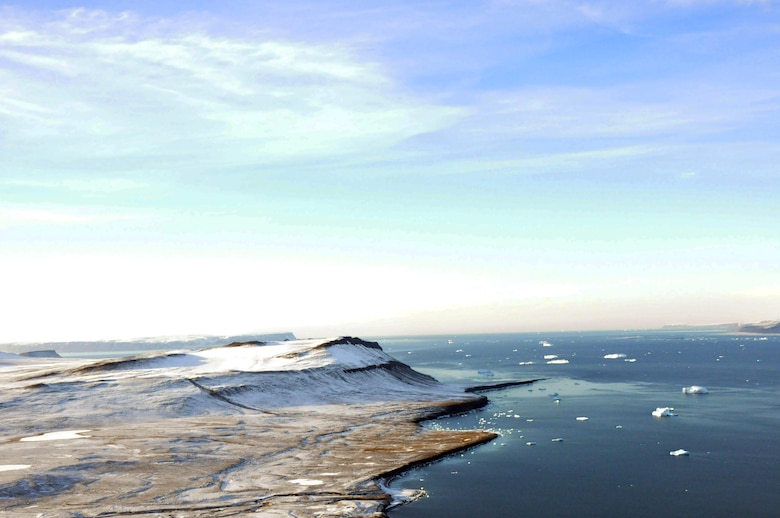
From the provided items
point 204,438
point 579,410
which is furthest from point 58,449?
point 579,410

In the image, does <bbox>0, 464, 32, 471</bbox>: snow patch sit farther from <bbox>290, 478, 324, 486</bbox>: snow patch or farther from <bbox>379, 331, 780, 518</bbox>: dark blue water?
<bbox>379, 331, 780, 518</bbox>: dark blue water

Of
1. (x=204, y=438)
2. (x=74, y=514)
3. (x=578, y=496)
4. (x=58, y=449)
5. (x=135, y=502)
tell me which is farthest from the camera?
(x=204, y=438)

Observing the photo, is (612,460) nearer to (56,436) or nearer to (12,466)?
(12,466)

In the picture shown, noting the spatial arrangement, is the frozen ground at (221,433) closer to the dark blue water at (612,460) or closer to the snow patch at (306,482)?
the snow patch at (306,482)

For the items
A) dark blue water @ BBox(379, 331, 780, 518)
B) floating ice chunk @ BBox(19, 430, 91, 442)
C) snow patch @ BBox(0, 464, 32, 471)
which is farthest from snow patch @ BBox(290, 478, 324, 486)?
floating ice chunk @ BBox(19, 430, 91, 442)

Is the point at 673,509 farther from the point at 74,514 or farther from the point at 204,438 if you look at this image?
the point at 204,438

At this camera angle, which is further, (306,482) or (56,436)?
(56,436)

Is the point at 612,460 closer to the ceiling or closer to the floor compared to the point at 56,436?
closer to the floor

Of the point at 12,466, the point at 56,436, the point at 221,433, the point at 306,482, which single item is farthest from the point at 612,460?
the point at 56,436
